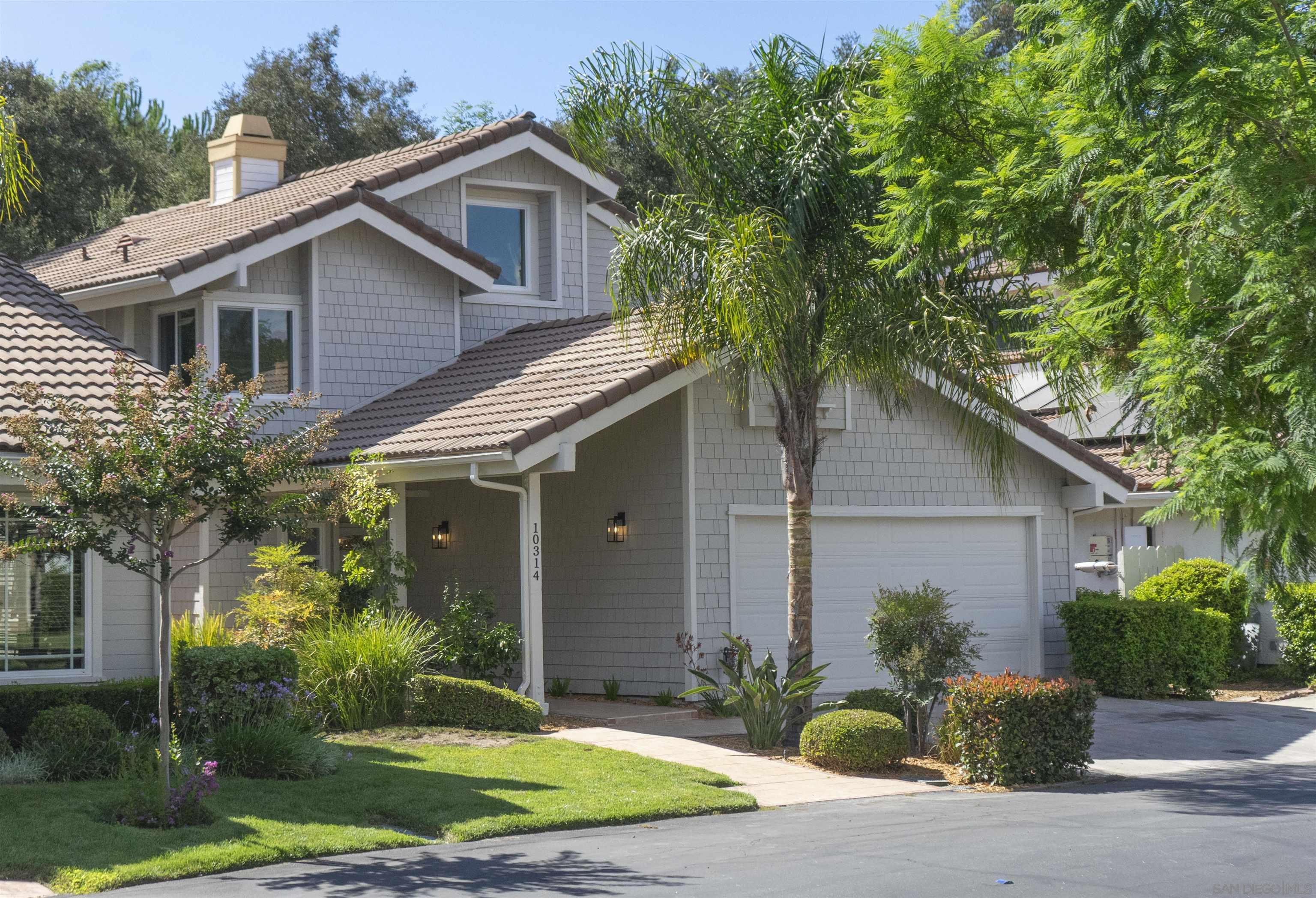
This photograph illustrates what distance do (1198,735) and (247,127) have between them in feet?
61.1

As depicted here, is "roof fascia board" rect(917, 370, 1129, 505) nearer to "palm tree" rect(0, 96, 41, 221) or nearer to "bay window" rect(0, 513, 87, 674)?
"bay window" rect(0, 513, 87, 674)

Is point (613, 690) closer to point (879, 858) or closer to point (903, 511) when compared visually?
point (903, 511)

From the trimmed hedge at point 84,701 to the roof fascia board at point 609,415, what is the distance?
15.1 feet

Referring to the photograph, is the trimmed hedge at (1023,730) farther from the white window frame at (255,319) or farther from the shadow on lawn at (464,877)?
the white window frame at (255,319)

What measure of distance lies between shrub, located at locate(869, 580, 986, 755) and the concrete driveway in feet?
5.59

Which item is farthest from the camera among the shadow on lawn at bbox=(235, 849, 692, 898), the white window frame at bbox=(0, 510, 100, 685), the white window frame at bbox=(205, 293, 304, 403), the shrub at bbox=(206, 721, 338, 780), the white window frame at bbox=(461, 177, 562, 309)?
the white window frame at bbox=(461, 177, 562, 309)

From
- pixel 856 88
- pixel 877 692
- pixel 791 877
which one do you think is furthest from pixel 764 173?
pixel 791 877

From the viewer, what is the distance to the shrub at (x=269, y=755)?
11.9m

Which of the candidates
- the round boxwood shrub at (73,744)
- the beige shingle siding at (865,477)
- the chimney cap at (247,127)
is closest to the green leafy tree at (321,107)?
the chimney cap at (247,127)

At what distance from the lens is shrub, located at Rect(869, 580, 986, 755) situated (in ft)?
44.9

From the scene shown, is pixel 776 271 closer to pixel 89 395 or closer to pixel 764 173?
pixel 764 173

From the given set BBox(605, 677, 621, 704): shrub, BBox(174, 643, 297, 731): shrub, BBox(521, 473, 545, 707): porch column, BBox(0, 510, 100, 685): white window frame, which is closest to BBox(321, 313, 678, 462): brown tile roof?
BBox(521, 473, 545, 707): porch column

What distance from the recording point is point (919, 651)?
13.7 m

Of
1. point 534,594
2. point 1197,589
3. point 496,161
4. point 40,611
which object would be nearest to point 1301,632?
point 1197,589
